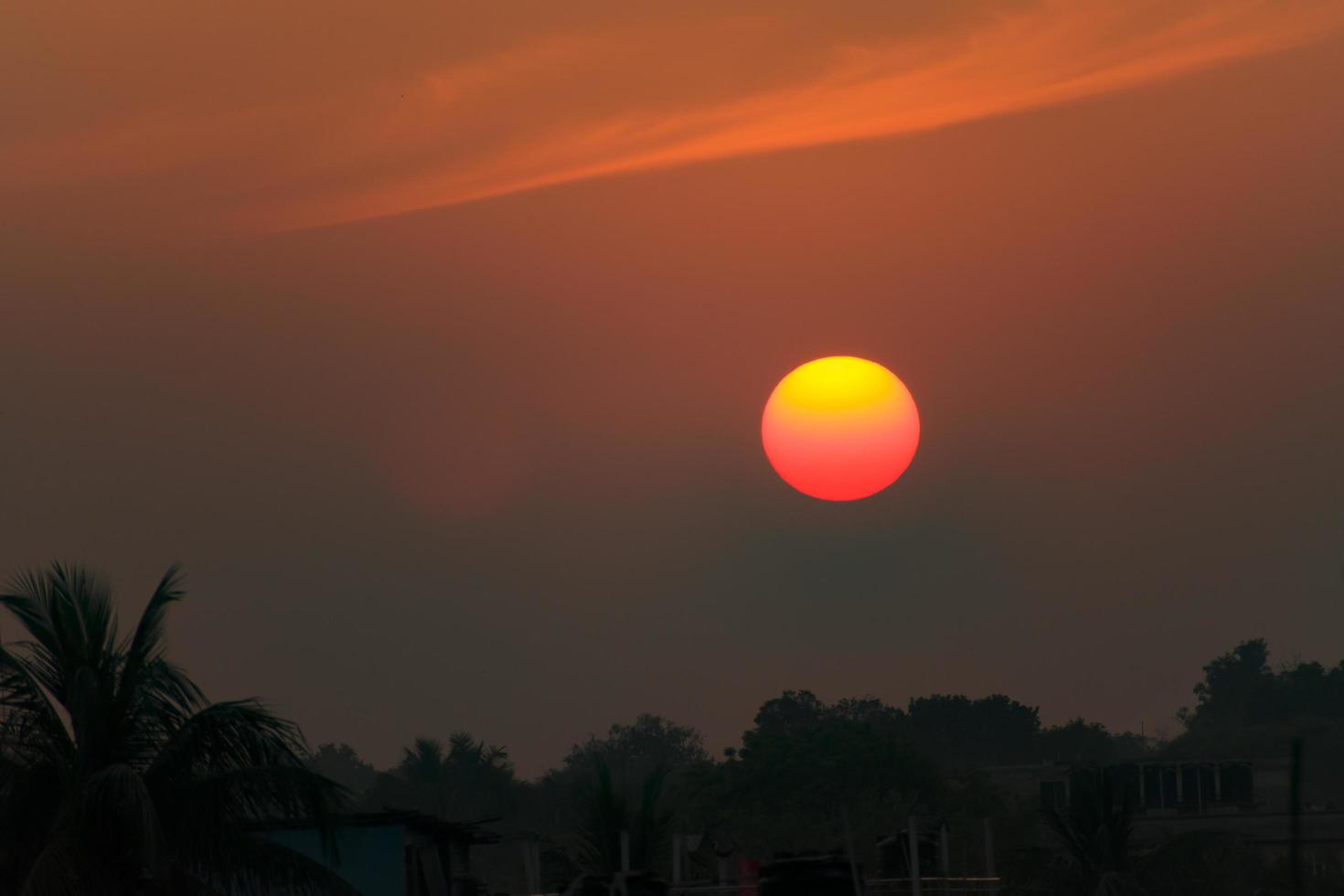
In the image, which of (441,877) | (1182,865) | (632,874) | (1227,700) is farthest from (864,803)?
(1227,700)

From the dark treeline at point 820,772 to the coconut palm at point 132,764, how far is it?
9159mm

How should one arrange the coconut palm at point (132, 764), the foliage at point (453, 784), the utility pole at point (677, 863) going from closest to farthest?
the coconut palm at point (132, 764)
the utility pole at point (677, 863)
the foliage at point (453, 784)

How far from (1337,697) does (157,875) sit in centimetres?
13094

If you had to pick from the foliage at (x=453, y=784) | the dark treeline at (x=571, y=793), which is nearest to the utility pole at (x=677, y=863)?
the dark treeline at (x=571, y=793)

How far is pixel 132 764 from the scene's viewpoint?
2395cm

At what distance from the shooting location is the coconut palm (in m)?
23.0

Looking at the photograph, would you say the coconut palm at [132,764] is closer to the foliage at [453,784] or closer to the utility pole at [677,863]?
the utility pole at [677,863]

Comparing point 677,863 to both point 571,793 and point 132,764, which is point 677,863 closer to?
point 132,764

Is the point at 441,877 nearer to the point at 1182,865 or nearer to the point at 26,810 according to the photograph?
the point at 26,810

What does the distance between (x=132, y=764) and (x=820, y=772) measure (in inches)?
2350

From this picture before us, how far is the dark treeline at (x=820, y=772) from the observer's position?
49478 millimetres

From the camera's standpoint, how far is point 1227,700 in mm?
161250

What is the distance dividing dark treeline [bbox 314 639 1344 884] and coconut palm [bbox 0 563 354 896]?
9.16 m

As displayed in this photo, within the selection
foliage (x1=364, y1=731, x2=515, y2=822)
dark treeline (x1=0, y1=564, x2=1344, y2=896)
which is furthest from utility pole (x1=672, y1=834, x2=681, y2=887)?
foliage (x1=364, y1=731, x2=515, y2=822)
